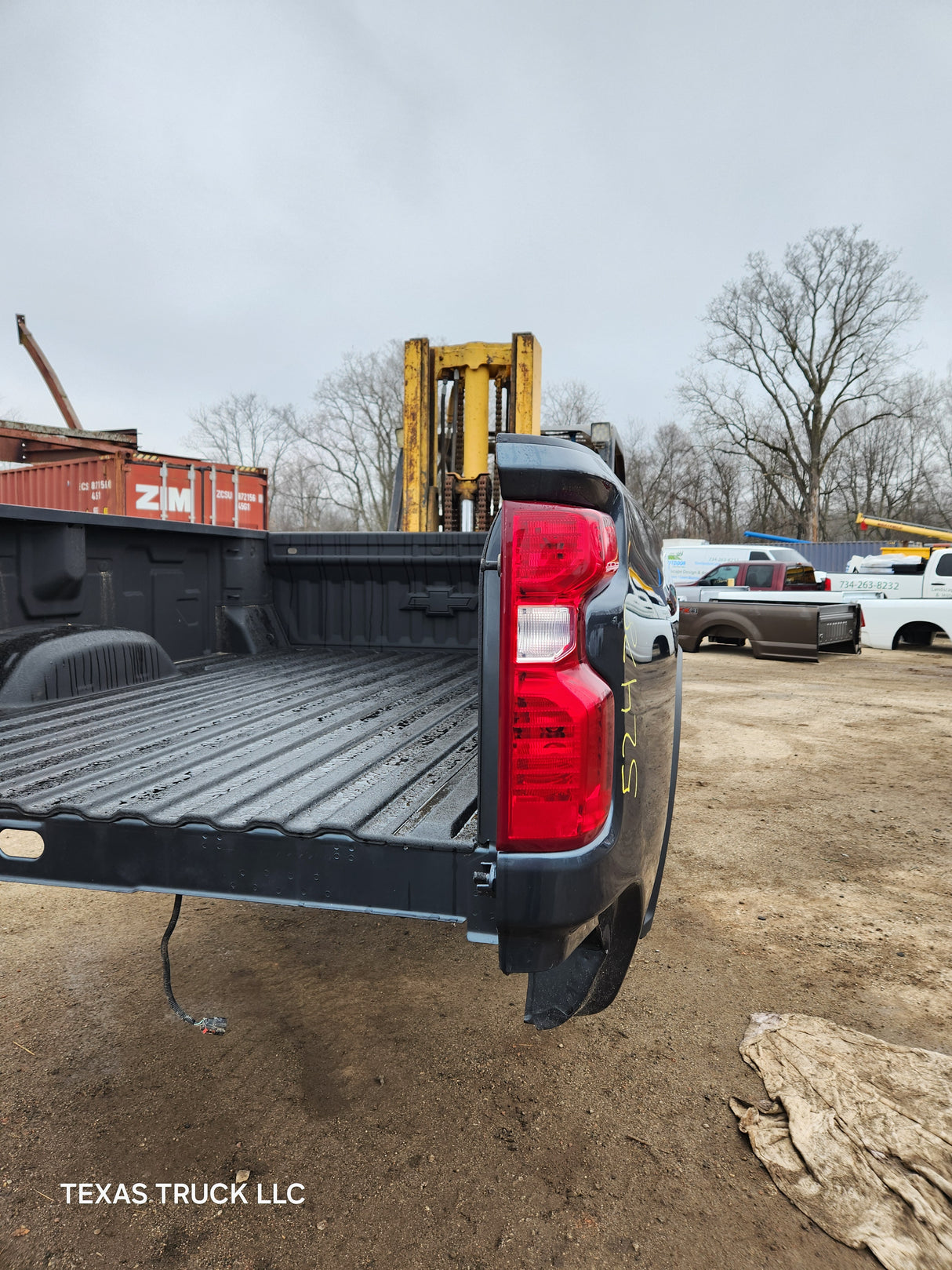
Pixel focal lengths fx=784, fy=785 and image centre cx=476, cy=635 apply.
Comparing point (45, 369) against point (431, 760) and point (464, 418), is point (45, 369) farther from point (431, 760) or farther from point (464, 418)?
point (431, 760)

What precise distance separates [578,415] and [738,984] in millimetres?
40950

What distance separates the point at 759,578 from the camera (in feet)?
45.9

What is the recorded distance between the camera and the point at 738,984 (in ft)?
9.45

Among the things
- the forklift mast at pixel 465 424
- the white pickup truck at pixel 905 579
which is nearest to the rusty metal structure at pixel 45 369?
the forklift mast at pixel 465 424

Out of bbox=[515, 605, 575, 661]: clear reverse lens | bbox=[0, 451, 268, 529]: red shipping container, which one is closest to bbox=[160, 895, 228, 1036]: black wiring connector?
bbox=[515, 605, 575, 661]: clear reverse lens

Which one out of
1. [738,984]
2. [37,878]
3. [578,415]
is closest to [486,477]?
[738,984]

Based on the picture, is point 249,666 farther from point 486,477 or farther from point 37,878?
point 486,477

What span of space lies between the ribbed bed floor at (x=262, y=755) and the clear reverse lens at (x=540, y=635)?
0.42m

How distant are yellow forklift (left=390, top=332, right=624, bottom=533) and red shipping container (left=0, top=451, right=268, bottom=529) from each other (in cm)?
588

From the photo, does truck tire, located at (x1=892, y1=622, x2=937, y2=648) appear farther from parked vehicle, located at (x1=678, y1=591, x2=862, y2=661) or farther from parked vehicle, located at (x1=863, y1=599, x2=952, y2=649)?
parked vehicle, located at (x1=678, y1=591, x2=862, y2=661)

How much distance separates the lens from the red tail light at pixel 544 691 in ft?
4.56

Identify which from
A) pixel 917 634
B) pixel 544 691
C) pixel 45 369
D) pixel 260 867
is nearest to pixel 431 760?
pixel 260 867

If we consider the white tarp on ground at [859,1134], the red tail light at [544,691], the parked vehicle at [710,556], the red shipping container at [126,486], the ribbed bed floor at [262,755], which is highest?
the red shipping container at [126,486]

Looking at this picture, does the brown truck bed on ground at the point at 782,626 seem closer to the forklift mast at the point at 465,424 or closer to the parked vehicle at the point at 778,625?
the parked vehicle at the point at 778,625
